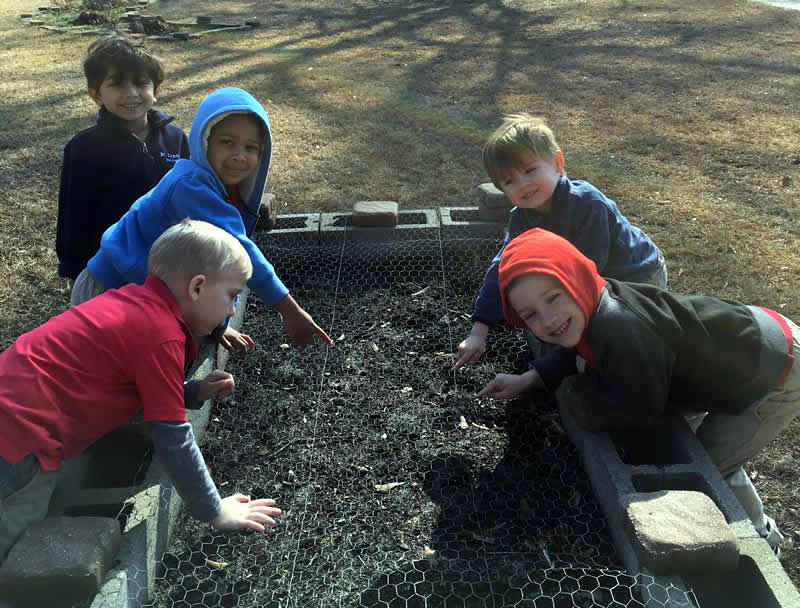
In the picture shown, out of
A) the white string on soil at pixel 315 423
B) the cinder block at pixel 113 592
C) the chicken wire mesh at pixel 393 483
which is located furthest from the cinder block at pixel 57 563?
the white string on soil at pixel 315 423

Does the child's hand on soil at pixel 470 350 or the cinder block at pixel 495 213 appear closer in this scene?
the child's hand on soil at pixel 470 350

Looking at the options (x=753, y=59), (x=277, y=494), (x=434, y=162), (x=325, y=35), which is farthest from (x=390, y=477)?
(x=325, y=35)

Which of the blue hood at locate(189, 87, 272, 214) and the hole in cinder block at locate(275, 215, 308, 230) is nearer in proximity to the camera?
the blue hood at locate(189, 87, 272, 214)

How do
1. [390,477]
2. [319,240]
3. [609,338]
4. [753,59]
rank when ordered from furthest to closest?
[753,59] < [319,240] < [390,477] < [609,338]

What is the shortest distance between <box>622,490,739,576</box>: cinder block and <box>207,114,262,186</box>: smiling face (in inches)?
67.4

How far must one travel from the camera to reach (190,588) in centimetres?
199

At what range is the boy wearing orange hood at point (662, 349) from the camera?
1925 mm

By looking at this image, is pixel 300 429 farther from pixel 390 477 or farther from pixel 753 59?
pixel 753 59

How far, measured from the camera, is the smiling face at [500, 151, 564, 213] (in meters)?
2.50

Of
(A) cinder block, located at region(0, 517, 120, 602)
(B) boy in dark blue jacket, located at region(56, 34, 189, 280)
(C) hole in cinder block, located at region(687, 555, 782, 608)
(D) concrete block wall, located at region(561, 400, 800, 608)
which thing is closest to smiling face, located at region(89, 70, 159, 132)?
(B) boy in dark blue jacket, located at region(56, 34, 189, 280)

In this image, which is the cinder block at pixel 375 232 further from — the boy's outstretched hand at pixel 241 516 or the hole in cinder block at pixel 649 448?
the boy's outstretched hand at pixel 241 516

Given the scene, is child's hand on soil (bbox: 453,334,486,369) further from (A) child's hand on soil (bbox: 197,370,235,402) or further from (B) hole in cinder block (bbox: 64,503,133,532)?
(B) hole in cinder block (bbox: 64,503,133,532)

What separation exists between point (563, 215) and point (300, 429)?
1.25 meters

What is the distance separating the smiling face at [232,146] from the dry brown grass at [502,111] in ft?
4.41
